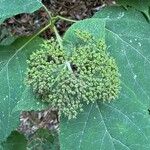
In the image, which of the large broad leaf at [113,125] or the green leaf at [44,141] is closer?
the large broad leaf at [113,125]

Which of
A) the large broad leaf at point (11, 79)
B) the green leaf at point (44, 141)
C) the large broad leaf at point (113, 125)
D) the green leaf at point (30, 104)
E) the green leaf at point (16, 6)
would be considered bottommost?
the green leaf at point (44, 141)

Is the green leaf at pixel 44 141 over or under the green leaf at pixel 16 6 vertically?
under

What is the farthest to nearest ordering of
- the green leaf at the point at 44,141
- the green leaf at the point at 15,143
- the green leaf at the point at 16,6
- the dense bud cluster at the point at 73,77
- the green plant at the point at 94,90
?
the green leaf at the point at 44,141 < the green leaf at the point at 15,143 < the green leaf at the point at 16,6 < the green plant at the point at 94,90 < the dense bud cluster at the point at 73,77

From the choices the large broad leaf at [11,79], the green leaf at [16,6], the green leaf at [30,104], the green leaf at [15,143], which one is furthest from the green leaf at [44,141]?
the green leaf at [30,104]

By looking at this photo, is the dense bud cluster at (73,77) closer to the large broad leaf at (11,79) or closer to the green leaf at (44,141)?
the large broad leaf at (11,79)

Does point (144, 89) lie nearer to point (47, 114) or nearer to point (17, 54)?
point (17, 54)

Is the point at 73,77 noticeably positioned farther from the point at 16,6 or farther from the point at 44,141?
the point at 44,141

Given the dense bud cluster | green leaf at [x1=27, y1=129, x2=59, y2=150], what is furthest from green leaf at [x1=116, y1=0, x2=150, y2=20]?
green leaf at [x1=27, y1=129, x2=59, y2=150]

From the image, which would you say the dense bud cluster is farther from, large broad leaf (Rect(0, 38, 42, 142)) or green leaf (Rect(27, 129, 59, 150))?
green leaf (Rect(27, 129, 59, 150))
